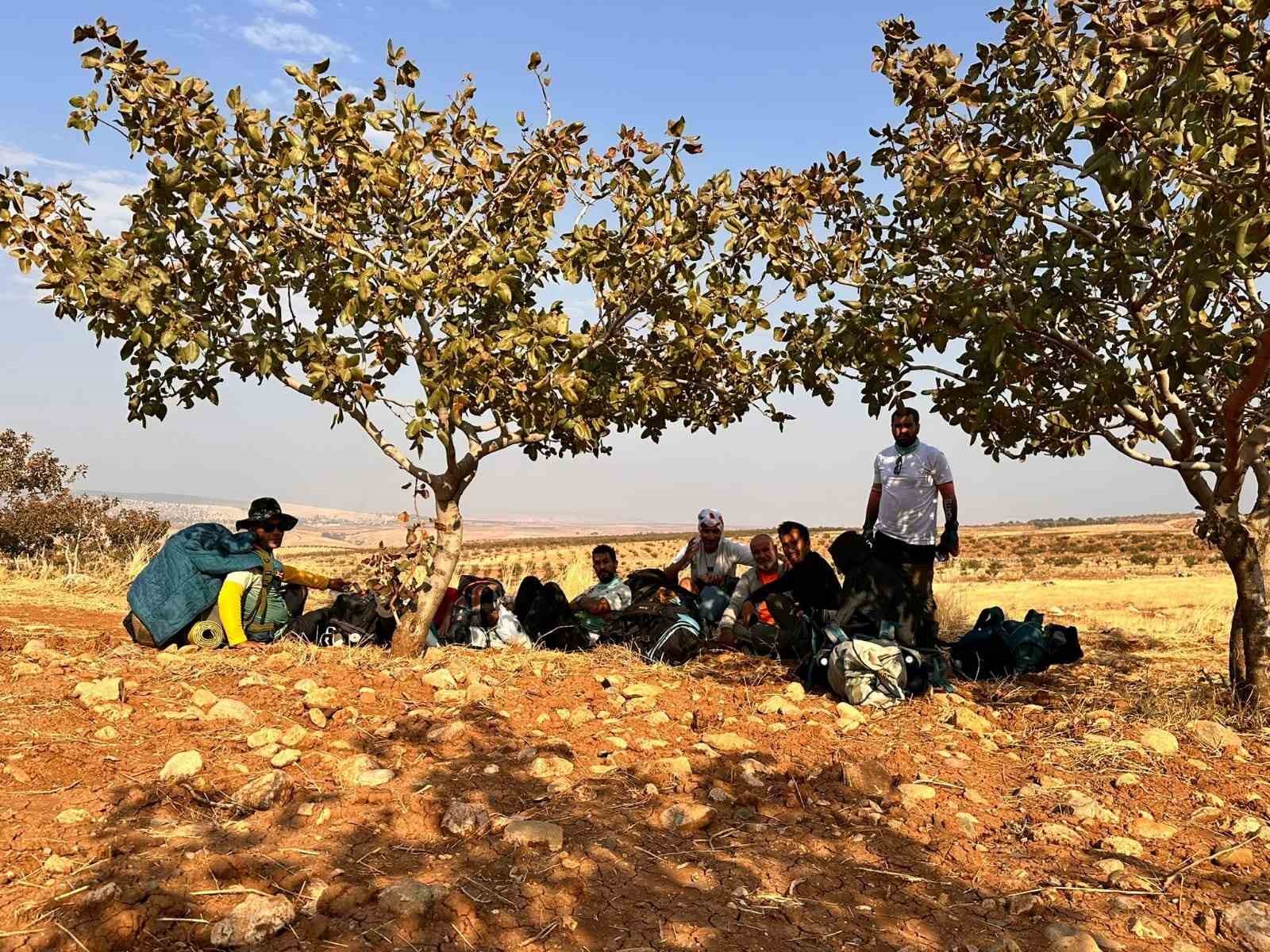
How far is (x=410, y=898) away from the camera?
115 inches

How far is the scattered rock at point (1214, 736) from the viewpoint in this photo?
196 inches

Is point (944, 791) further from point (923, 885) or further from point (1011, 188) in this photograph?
point (1011, 188)

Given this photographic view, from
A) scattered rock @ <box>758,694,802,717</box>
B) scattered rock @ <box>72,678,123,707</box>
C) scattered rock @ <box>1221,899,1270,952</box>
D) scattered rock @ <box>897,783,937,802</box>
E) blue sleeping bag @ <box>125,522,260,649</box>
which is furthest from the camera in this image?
blue sleeping bag @ <box>125,522,260,649</box>

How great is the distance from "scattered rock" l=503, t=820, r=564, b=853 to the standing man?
166 inches

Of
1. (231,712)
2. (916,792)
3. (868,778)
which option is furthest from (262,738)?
(916,792)

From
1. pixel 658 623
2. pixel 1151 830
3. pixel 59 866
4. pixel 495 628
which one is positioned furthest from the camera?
pixel 495 628

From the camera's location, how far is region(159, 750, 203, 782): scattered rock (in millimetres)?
3887

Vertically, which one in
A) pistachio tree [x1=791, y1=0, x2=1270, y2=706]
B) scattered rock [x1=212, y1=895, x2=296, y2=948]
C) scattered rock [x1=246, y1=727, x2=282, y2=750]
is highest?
pistachio tree [x1=791, y1=0, x2=1270, y2=706]

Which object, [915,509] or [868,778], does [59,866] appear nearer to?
[868,778]

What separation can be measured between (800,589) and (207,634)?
14.4ft

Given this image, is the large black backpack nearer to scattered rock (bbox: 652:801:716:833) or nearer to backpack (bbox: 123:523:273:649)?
backpack (bbox: 123:523:273:649)

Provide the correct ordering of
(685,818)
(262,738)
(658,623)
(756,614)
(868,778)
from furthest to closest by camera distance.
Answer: (658,623)
(756,614)
(262,738)
(868,778)
(685,818)

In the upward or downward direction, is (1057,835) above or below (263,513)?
below

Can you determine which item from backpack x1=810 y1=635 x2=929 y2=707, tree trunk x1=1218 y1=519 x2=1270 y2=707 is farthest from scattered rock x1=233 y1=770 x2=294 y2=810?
tree trunk x1=1218 y1=519 x2=1270 y2=707
